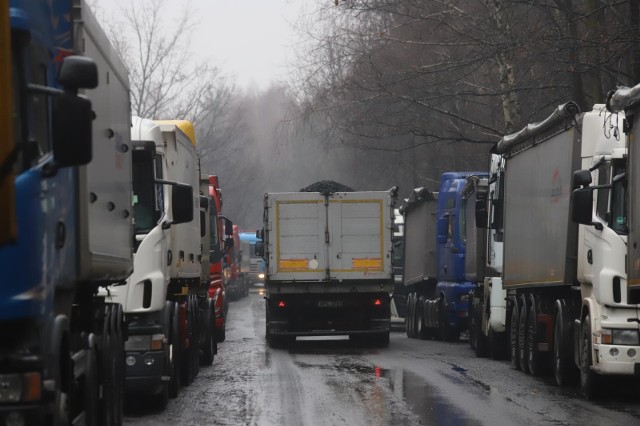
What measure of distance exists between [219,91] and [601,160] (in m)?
49.4

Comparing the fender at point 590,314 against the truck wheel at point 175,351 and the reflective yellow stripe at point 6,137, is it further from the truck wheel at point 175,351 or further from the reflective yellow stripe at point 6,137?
the reflective yellow stripe at point 6,137

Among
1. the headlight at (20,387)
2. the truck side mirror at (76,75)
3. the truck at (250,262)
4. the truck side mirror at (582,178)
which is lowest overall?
the truck at (250,262)

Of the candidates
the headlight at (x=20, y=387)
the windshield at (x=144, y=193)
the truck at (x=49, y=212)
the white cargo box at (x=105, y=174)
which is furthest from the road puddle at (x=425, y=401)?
the headlight at (x=20, y=387)

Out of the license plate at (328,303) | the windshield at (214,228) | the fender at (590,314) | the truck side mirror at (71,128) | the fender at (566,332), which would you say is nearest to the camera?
the truck side mirror at (71,128)

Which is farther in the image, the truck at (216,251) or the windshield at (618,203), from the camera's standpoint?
the truck at (216,251)

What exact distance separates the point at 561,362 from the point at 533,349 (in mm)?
1720

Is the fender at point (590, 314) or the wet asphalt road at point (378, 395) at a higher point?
the fender at point (590, 314)

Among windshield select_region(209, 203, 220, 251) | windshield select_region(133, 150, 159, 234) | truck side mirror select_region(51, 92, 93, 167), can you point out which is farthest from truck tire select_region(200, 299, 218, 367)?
truck side mirror select_region(51, 92, 93, 167)

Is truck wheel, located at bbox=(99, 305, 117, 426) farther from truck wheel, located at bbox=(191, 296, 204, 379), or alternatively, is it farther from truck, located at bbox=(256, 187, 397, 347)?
truck, located at bbox=(256, 187, 397, 347)

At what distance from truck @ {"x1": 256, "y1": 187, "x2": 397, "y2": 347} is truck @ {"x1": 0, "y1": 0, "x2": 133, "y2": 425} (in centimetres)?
1568

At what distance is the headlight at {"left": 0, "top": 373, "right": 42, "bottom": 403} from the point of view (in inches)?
255

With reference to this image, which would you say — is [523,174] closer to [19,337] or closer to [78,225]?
[78,225]

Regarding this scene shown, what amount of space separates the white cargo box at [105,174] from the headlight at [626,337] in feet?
18.3

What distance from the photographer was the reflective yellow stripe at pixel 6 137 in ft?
20.1
